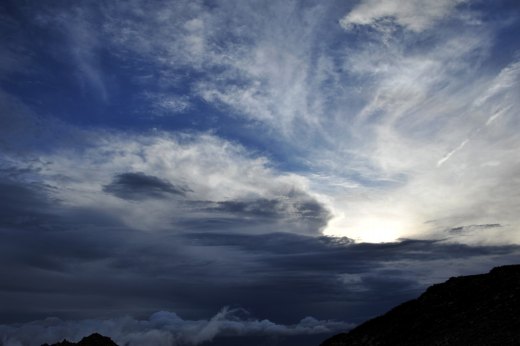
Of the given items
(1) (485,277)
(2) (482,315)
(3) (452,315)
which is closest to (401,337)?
(3) (452,315)

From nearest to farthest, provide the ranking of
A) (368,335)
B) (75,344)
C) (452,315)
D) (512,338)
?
(512,338) → (452,315) → (368,335) → (75,344)

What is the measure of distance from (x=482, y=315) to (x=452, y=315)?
6.31 meters

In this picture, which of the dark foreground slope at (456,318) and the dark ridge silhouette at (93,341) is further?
the dark ridge silhouette at (93,341)

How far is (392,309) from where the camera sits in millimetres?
74375

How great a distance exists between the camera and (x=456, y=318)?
57.6m

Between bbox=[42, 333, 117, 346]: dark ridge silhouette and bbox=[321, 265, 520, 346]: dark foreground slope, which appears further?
bbox=[42, 333, 117, 346]: dark ridge silhouette

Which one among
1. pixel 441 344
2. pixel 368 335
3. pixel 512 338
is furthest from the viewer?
pixel 368 335

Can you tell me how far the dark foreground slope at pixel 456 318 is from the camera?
160 ft

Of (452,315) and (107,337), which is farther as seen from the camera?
(107,337)

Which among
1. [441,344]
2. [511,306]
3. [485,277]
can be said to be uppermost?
[485,277]

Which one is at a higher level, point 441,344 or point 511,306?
point 511,306

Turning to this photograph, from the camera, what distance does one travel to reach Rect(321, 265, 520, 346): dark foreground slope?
1923 inches

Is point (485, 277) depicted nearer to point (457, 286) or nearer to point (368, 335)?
point (457, 286)

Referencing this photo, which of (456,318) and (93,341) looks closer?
(456,318)
